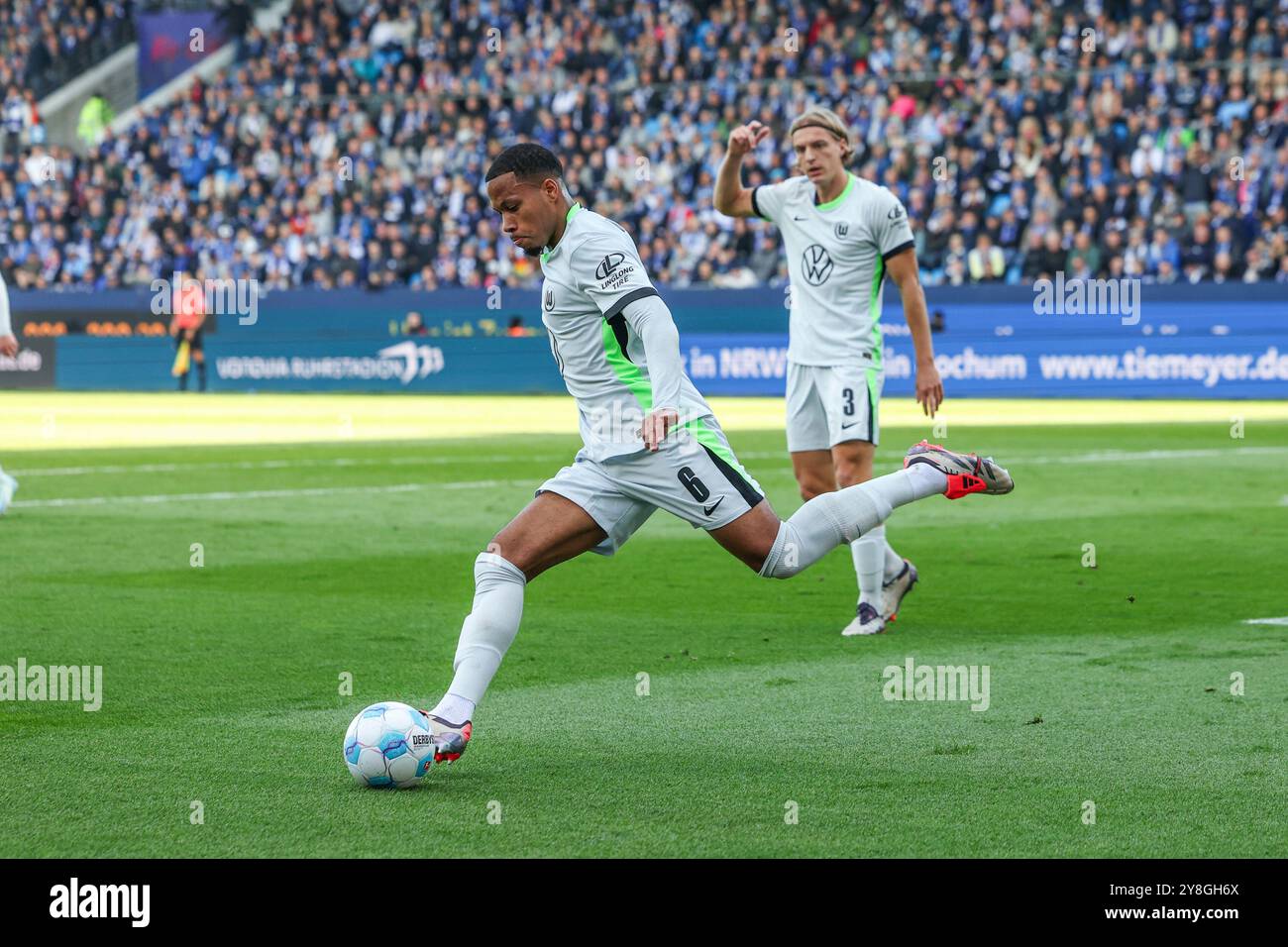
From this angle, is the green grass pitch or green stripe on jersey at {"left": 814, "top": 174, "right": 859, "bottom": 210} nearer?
the green grass pitch

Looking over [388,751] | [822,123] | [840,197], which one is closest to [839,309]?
[840,197]

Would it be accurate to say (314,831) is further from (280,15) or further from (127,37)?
(127,37)

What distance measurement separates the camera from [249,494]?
14.7m

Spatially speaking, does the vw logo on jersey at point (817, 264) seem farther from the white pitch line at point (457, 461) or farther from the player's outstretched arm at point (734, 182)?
the white pitch line at point (457, 461)

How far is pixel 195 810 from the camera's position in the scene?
16.2 ft

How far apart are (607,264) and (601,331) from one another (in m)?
0.26

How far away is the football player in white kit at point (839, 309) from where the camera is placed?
8617mm

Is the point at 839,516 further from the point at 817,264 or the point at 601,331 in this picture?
the point at 817,264

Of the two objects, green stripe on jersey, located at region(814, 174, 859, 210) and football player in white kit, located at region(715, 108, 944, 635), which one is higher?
green stripe on jersey, located at region(814, 174, 859, 210)

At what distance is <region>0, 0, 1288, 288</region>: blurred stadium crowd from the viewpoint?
28500 mm

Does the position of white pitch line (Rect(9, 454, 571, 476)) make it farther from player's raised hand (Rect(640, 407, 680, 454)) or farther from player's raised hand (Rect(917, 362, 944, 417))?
player's raised hand (Rect(640, 407, 680, 454))
